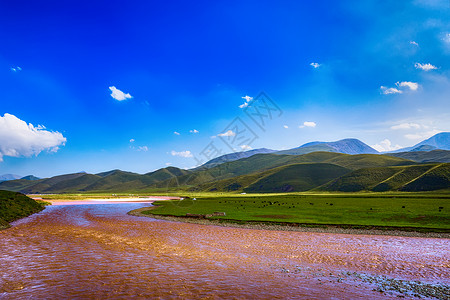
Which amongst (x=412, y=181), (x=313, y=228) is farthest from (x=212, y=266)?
(x=412, y=181)

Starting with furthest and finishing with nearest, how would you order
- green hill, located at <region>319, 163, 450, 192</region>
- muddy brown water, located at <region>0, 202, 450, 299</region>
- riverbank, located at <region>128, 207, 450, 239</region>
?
green hill, located at <region>319, 163, 450, 192</region> < riverbank, located at <region>128, 207, 450, 239</region> < muddy brown water, located at <region>0, 202, 450, 299</region>

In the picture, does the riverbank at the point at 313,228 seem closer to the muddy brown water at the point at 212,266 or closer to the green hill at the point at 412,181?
the muddy brown water at the point at 212,266

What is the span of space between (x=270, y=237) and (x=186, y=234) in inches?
457

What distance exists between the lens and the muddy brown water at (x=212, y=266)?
48.5 feet

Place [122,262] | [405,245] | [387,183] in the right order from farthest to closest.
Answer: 1. [387,183]
2. [405,245]
3. [122,262]

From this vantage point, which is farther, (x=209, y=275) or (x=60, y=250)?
(x=60, y=250)

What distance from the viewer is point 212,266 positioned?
20203 millimetres

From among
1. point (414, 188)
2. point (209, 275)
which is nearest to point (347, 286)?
point (209, 275)

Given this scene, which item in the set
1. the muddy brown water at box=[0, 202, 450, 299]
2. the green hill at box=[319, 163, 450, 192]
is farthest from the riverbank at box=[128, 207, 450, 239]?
the green hill at box=[319, 163, 450, 192]

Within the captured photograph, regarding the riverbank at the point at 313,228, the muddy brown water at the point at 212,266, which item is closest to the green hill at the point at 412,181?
the riverbank at the point at 313,228

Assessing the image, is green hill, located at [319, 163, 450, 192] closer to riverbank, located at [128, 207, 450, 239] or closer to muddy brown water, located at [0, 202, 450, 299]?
riverbank, located at [128, 207, 450, 239]

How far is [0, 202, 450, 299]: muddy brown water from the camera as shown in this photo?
1478 centimetres

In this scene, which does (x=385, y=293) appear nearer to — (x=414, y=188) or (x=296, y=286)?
(x=296, y=286)

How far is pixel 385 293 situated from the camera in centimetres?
1479
